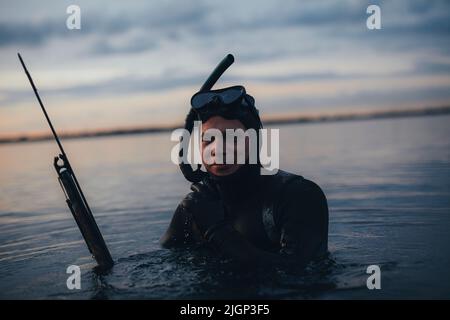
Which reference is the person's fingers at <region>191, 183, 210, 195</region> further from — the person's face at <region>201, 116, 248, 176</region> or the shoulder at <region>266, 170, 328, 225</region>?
the shoulder at <region>266, 170, 328, 225</region>

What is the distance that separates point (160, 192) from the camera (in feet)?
43.3

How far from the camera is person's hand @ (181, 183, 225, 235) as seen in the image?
15.6 ft

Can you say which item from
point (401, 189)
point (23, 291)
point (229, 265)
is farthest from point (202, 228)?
point (401, 189)

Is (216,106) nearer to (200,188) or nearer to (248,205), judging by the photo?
(200,188)

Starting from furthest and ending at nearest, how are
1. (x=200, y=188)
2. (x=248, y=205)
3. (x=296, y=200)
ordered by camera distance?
(x=200, y=188) < (x=248, y=205) < (x=296, y=200)

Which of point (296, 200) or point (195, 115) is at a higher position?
point (195, 115)

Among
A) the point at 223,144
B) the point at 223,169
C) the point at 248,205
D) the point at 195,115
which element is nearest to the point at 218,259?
the point at 248,205

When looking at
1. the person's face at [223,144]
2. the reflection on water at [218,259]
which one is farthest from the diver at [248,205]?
the reflection on water at [218,259]

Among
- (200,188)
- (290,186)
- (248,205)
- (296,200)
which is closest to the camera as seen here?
(296,200)

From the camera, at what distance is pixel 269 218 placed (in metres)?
4.89

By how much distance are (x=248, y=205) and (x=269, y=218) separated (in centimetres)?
28
